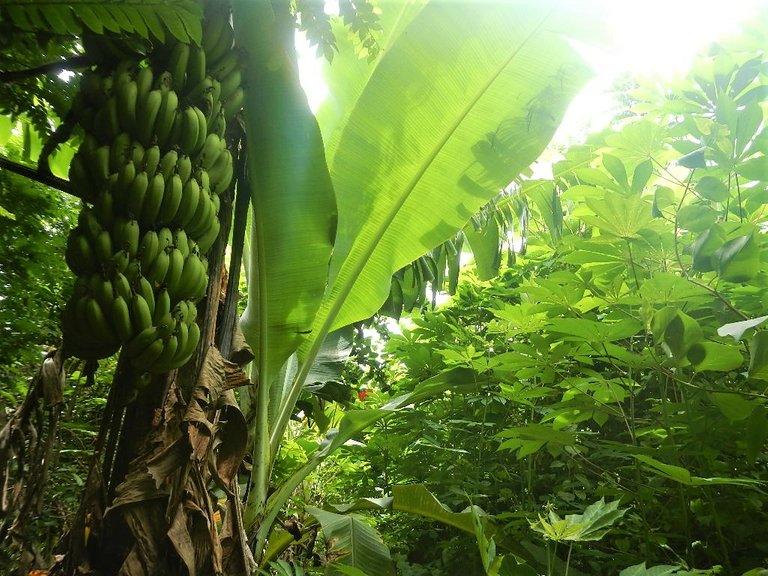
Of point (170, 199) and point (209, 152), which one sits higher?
point (209, 152)

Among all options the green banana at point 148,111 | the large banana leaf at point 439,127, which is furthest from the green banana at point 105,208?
the large banana leaf at point 439,127

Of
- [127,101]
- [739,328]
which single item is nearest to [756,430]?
[739,328]

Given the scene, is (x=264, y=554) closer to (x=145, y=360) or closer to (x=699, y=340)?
(x=145, y=360)

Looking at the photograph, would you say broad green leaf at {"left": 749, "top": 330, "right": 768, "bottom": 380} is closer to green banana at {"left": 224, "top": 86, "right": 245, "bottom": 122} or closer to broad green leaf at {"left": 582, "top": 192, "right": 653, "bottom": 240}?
broad green leaf at {"left": 582, "top": 192, "right": 653, "bottom": 240}

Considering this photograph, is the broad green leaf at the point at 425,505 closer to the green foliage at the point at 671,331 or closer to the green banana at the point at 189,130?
the green foliage at the point at 671,331

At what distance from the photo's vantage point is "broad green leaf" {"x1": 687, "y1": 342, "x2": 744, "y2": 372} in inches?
34.4

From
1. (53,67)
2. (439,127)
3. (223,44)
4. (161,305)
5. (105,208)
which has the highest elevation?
(439,127)

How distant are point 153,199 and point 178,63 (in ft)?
0.76

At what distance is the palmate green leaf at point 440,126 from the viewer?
124cm

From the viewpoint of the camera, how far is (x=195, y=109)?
806mm

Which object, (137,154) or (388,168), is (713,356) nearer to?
(388,168)

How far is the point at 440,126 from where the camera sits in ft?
4.29

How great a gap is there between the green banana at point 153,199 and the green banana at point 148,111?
0.08 metres

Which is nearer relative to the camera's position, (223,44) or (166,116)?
(166,116)
